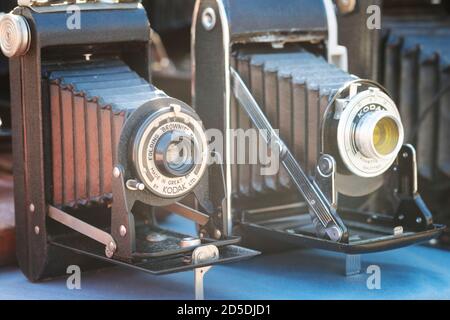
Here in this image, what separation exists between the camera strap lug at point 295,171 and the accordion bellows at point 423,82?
558 millimetres

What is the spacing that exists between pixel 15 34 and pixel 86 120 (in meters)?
0.21

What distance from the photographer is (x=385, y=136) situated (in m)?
2.12

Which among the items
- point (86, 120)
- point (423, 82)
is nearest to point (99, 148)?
point (86, 120)

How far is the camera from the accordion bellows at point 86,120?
199cm

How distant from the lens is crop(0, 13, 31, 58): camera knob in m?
1.99

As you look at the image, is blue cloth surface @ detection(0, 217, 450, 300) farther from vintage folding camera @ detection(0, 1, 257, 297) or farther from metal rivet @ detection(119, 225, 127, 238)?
metal rivet @ detection(119, 225, 127, 238)

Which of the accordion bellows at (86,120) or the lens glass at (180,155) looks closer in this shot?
the lens glass at (180,155)

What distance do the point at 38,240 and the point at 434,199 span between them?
39.5 inches

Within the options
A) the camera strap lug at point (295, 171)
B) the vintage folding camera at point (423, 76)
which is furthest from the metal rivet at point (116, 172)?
the vintage folding camera at point (423, 76)

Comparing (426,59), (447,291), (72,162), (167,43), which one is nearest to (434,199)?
(426,59)

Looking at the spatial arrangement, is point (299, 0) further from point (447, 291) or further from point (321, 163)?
point (447, 291)

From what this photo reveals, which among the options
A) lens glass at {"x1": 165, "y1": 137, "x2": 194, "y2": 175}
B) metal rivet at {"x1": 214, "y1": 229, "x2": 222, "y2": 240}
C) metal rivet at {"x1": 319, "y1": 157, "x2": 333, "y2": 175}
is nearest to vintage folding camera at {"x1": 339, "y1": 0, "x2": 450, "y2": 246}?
metal rivet at {"x1": 319, "y1": 157, "x2": 333, "y2": 175}

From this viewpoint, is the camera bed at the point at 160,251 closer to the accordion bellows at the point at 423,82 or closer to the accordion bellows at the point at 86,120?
the accordion bellows at the point at 86,120

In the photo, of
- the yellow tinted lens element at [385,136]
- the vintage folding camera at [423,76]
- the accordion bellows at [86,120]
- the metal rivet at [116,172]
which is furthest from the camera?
the vintage folding camera at [423,76]
